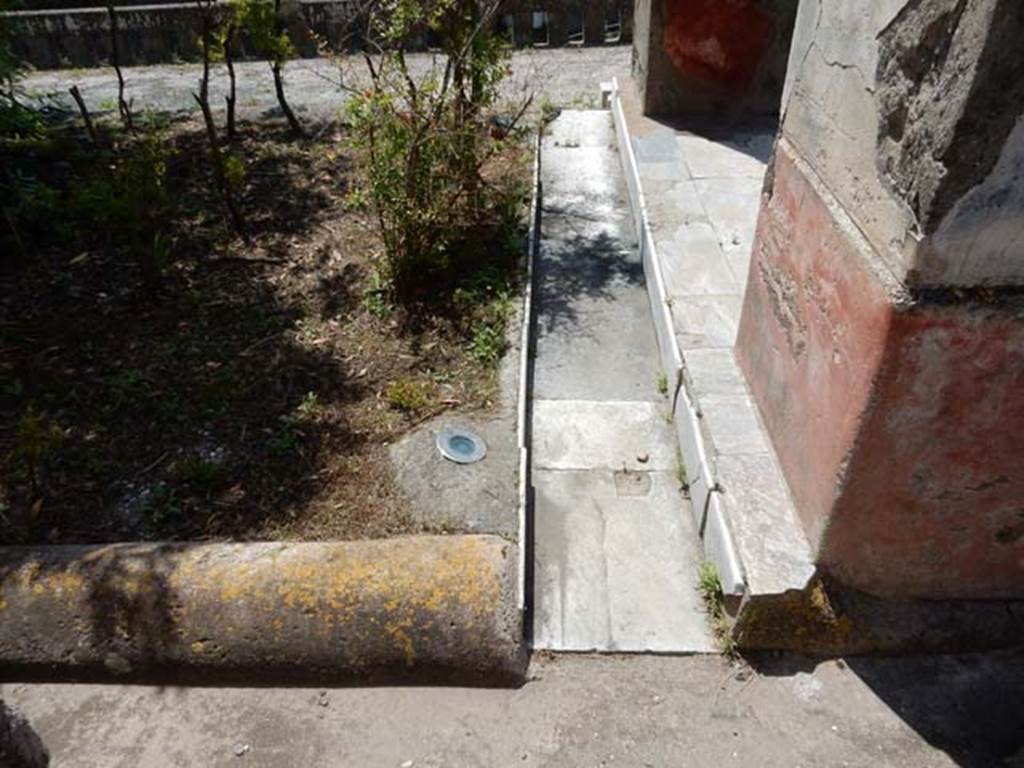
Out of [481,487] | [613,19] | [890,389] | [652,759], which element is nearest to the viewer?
[890,389]

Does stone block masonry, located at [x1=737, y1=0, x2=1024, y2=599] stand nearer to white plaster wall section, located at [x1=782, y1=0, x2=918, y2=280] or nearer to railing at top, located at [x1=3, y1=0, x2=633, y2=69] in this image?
white plaster wall section, located at [x1=782, y1=0, x2=918, y2=280]

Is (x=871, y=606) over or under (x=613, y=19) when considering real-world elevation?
under

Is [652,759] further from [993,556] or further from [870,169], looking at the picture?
[870,169]

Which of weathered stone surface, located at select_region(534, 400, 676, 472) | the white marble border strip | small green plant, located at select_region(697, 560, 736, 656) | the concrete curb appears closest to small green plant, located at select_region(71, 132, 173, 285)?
the concrete curb

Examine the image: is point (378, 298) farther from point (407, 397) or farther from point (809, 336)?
point (809, 336)

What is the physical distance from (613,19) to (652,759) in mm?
9895

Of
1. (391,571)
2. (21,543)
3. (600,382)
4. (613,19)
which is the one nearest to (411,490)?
(391,571)

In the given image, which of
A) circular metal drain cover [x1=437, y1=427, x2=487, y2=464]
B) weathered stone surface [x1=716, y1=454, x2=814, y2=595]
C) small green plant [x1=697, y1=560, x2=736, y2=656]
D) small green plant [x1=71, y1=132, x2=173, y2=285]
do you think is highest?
small green plant [x1=71, y1=132, x2=173, y2=285]

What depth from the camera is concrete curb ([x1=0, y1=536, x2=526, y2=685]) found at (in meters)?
2.89

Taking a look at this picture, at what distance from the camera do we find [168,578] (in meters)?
2.98

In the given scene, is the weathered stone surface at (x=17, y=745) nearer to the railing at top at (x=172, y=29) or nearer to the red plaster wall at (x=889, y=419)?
the red plaster wall at (x=889, y=419)

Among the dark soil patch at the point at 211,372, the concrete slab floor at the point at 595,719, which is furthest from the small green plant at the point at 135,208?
the concrete slab floor at the point at 595,719

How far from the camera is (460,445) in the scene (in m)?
3.90

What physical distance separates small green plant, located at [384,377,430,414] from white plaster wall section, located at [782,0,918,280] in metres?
2.28
